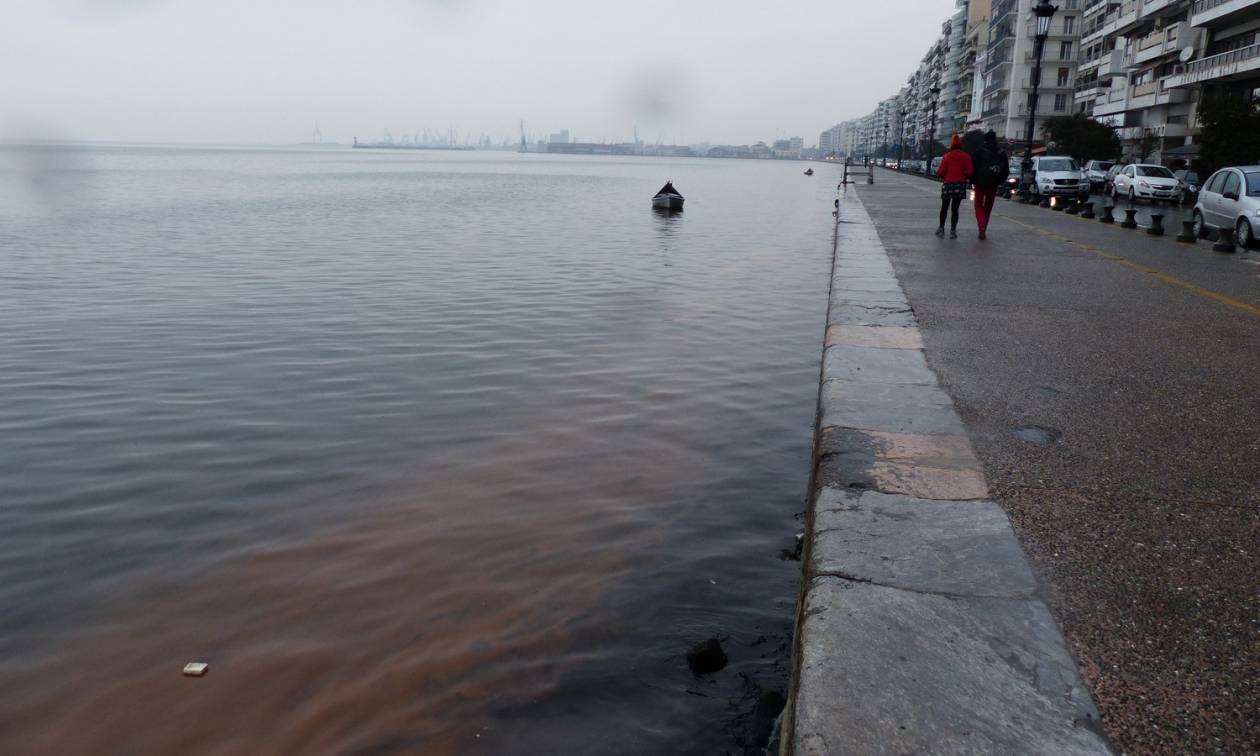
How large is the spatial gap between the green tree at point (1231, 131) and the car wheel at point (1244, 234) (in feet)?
61.4

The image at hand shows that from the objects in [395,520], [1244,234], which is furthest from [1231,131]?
[395,520]

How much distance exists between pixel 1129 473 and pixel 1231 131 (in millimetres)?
34131

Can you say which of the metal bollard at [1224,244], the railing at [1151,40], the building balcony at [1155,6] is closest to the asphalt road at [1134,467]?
the metal bollard at [1224,244]

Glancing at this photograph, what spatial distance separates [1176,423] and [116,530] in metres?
5.56

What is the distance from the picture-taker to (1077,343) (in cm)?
686

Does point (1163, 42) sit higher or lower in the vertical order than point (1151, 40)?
lower

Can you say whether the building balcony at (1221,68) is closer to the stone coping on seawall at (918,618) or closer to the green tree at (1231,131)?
the green tree at (1231,131)

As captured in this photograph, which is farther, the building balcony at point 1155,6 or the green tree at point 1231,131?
the building balcony at point 1155,6

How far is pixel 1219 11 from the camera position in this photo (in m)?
41.1

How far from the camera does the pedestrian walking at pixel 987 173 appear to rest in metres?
14.4

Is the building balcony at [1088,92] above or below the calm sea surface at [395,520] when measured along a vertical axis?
above

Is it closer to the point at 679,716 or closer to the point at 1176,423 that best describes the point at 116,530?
the point at 679,716

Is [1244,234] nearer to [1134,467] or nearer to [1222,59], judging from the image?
[1134,467]

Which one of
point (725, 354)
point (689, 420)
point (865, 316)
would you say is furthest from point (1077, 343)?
point (725, 354)
